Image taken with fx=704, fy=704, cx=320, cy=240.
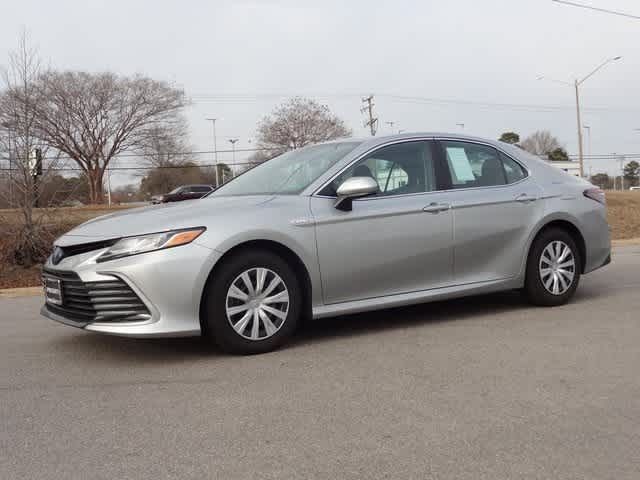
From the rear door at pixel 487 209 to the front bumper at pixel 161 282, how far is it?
2.22 m

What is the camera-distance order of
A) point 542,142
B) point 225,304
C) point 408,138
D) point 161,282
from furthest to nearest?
point 542,142 < point 408,138 < point 225,304 < point 161,282

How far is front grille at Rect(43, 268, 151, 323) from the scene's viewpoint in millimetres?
4523

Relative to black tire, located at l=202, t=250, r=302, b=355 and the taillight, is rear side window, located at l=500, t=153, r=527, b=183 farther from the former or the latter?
black tire, located at l=202, t=250, r=302, b=355

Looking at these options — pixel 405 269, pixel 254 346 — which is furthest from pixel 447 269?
pixel 254 346

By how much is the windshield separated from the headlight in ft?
3.50

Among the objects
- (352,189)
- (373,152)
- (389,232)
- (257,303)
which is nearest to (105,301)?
(257,303)

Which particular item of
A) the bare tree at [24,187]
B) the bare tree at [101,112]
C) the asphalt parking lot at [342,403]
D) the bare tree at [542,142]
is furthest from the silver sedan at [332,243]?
the bare tree at [542,142]

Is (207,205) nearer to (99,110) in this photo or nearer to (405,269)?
(405,269)

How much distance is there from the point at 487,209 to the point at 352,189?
4.76 ft

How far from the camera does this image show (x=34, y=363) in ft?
15.9

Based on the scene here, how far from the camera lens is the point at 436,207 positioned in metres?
5.64

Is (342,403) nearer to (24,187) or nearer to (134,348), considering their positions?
(134,348)

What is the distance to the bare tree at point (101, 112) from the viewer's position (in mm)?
44469

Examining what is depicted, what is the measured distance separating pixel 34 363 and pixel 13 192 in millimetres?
8333
